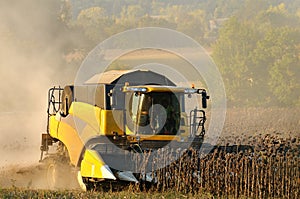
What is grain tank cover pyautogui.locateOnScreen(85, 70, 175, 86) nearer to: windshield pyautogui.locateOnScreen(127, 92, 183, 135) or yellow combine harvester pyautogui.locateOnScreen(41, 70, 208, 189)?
yellow combine harvester pyautogui.locateOnScreen(41, 70, 208, 189)

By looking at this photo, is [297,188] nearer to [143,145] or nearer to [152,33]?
[143,145]

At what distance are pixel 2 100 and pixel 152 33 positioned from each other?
17.8 m

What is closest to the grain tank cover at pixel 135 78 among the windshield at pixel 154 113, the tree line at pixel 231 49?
the windshield at pixel 154 113

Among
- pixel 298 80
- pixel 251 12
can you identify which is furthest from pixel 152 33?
pixel 251 12

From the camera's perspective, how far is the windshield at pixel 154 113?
13.0 m

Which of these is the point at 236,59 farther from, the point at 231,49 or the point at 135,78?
the point at 135,78

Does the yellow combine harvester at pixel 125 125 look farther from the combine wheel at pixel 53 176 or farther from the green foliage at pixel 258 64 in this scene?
the green foliage at pixel 258 64

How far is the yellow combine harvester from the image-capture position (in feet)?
40.0

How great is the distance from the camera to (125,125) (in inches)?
522

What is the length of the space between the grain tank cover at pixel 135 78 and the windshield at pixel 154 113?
715 millimetres

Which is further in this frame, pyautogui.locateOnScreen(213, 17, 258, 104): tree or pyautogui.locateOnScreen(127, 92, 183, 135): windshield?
pyautogui.locateOnScreen(213, 17, 258, 104): tree

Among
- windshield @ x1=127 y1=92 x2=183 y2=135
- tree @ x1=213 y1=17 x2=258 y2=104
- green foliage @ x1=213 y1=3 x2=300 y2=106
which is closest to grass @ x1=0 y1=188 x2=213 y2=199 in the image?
windshield @ x1=127 y1=92 x2=183 y2=135

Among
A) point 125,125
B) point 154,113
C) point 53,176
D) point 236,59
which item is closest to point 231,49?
point 236,59

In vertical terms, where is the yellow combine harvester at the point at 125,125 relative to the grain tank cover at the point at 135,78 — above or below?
below
